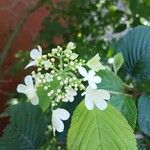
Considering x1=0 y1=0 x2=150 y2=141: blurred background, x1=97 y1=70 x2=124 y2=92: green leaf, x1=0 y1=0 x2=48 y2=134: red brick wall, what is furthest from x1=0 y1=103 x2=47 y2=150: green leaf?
x1=0 y1=0 x2=48 y2=134: red brick wall

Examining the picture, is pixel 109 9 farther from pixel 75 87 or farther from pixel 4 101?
pixel 75 87

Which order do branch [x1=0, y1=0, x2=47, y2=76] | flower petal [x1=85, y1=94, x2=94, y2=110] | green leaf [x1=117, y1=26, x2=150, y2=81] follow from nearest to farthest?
flower petal [x1=85, y1=94, x2=94, y2=110] → green leaf [x1=117, y1=26, x2=150, y2=81] → branch [x1=0, y1=0, x2=47, y2=76]

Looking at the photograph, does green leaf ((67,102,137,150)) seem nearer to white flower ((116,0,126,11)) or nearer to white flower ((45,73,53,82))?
white flower ((45,73,53,82))

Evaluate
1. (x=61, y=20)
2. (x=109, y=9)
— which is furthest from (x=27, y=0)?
(x=109, y=9)

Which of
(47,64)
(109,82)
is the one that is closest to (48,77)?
(47,64)

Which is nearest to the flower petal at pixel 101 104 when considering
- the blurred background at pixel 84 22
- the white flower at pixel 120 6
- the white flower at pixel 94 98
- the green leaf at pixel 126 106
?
the white flower at pixel 94 98

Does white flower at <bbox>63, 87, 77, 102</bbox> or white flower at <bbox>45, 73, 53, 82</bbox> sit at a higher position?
white flower at <bbox>45, 73, 53, 82</bbox>

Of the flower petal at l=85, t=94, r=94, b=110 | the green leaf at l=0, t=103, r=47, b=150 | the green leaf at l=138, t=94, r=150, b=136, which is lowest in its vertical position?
the green leaf at l=138, t=94, r=150, b=136
